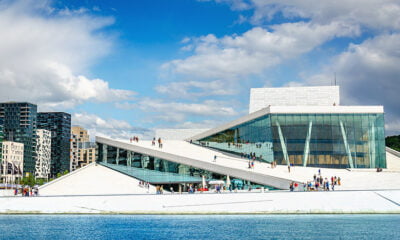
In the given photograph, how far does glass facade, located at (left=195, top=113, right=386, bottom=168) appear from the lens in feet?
156

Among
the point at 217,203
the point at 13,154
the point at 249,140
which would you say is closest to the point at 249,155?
the point at 249,140

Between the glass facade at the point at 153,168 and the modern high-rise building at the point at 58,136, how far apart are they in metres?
98.5

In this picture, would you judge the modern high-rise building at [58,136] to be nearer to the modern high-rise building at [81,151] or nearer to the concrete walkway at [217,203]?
the modern high-rise building at [81,151]

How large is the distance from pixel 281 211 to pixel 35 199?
18.1 m

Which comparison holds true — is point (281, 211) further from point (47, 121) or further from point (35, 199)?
point (47, 121)

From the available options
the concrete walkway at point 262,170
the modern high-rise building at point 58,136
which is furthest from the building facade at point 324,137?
the modern high-rise building at point 58,136

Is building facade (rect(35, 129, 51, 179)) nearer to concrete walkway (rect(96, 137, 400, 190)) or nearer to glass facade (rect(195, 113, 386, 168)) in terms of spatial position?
concrete walkway (rect(96, 137, 400, 190))

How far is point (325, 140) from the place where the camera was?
156 feet

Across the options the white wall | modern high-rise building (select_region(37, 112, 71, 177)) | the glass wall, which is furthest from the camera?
modern high-rise building (select_region(37, 112, 71, 177))

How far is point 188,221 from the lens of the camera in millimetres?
29359

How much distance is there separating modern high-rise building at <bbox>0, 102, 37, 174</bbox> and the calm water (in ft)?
327

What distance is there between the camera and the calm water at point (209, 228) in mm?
22750

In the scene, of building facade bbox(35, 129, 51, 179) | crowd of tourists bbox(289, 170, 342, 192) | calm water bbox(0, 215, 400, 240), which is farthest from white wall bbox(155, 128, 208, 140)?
building facade bbox(35, 129, 51, 179)

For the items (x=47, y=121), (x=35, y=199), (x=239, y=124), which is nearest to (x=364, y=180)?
(x=239, y=124)
